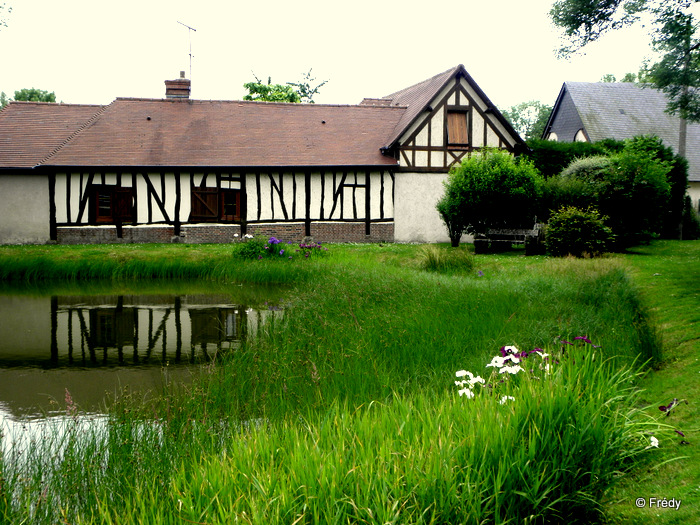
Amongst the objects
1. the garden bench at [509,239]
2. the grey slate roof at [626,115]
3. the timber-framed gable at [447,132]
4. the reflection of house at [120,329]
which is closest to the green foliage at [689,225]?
the grey slate roof at [626,115]

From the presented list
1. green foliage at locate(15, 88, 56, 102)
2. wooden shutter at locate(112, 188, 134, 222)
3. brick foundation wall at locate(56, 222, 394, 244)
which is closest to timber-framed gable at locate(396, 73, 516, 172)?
brick foundation wall at locate(56, 222, 394, 244)

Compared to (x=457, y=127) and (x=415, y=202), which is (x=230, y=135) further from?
(x=457, y=127)

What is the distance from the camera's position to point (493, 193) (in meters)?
18.9

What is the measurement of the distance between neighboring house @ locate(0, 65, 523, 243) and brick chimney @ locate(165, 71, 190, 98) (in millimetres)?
1830

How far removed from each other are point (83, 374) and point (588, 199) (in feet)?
50.0

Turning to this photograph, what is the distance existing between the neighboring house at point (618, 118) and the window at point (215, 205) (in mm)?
17652

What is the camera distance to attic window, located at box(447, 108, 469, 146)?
22984 millimetres

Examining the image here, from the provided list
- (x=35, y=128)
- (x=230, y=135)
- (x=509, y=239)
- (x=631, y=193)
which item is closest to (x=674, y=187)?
(x=631, y=193)

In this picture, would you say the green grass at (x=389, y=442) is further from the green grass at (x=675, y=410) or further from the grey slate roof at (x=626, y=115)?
the grey slate roof at (x=626, y=115)

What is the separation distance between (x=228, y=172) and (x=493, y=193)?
8986 mm

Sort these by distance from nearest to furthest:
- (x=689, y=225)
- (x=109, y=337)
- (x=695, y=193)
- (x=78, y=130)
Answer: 1. (x=109, y=337)
2. (x=78, y=130)
3. (x=689, y=225)
4. (x=695, y=193)

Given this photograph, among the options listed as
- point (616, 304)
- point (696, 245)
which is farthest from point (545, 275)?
point (696, 245)

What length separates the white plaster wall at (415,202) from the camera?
23.2m

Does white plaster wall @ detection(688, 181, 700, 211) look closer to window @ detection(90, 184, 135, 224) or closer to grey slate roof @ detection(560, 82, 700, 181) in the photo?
grey slate roof @ detection(560, 82, 700, 181)
